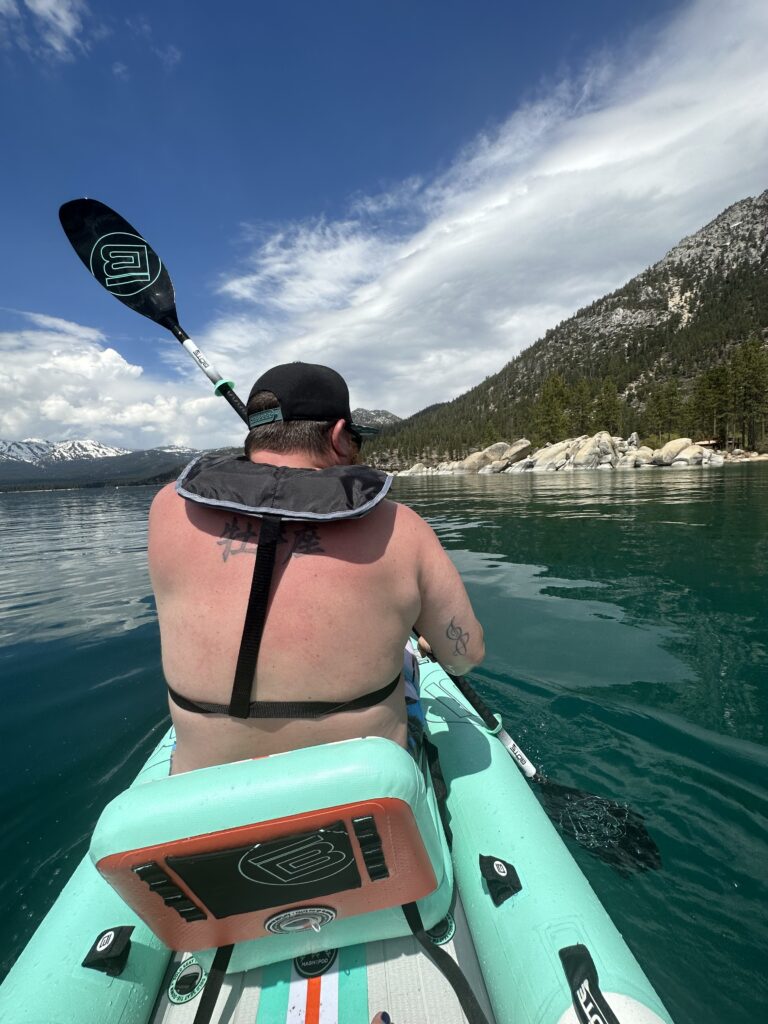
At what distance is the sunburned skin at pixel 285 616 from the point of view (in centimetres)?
183

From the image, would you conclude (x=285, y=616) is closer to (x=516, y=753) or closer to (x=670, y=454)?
(x=516, y=753)

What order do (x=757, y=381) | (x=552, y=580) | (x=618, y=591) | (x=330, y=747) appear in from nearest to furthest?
1. (x=330, y=747)
2. (x=618, y=591)
3. (x=552, y=580)
4. (x=757, y=381)

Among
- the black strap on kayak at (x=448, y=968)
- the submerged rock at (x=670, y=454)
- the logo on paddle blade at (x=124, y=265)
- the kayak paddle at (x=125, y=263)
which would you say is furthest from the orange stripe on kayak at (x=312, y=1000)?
the submerged rock at (x=670, y=454)

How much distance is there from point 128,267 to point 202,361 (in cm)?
169

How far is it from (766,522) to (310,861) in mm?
17528

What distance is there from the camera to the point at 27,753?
4906mm

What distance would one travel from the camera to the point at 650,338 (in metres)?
156

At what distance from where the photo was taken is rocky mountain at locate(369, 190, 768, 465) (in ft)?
445

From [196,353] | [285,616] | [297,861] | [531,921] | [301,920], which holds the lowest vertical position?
[531,921]

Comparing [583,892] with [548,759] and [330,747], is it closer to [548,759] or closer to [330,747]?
[330,747]

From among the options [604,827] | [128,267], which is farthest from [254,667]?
[128,267]

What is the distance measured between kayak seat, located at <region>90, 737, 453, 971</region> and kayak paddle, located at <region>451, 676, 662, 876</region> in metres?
2.00

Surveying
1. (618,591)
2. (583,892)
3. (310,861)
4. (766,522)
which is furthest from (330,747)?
(766,522)

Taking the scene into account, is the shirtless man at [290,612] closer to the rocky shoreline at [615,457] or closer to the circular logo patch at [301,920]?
the circular logo patch at [301,920]
